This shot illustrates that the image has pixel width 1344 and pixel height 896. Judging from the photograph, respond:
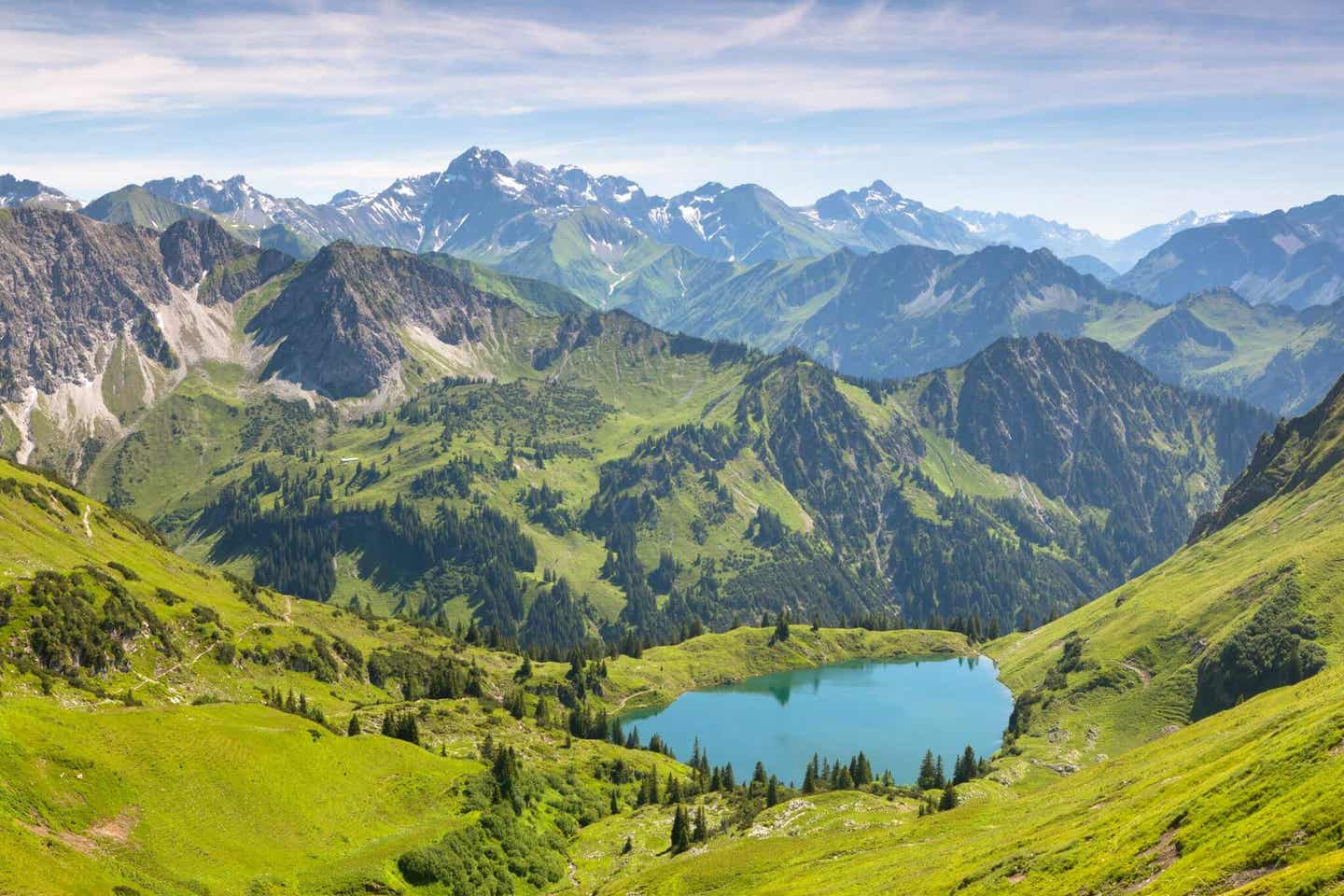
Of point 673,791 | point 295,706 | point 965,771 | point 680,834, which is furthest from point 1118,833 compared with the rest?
point 295,706

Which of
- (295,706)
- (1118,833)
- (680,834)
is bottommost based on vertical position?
(680,834)

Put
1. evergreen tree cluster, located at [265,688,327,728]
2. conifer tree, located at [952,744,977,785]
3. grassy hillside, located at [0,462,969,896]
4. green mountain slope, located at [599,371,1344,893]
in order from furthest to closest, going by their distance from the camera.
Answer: conifer tree, located at [952,744,977,785], evergreen tree cluster, located at [265,688,327,728], grassy hillside, located at [0,462,969,896], green mountain slope, located at [599,371,1344,893]

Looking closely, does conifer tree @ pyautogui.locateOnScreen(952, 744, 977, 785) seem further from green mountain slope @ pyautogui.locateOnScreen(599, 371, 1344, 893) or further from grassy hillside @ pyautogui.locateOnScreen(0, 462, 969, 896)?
grassy hillside @ pyautogui.locateOnScreen(0, 462, 969, 896)

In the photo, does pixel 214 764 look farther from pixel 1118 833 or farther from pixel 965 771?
pixel 965 771

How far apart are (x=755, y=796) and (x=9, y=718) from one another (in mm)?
101893

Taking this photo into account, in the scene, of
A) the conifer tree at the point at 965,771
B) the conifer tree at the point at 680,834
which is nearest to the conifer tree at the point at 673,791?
the conifer tree at the point at 680,834

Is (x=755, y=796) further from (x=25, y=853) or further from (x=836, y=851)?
(x=25, y=853)

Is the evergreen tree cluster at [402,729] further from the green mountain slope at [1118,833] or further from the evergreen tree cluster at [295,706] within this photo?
the green mountain slope at [1118,833]

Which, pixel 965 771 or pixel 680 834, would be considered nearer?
pixel 680 834

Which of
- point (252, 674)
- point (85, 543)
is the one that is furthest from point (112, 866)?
point (85, 543)

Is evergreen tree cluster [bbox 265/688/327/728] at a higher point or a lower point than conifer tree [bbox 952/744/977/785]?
higher

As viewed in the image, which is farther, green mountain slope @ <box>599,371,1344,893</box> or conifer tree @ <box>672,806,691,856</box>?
conifer tree @ <box>672,806,691,856</box>

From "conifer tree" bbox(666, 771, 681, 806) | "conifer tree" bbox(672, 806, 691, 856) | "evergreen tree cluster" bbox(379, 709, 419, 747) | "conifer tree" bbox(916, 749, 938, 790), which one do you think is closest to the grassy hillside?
"conifer tree" bbox(672, 806, 691, 856)

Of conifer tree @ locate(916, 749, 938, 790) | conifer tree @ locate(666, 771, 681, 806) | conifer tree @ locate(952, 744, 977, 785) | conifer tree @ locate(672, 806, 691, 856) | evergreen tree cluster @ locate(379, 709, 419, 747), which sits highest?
evergreen tree cluster @ locate(379, 709, 419, 747)
